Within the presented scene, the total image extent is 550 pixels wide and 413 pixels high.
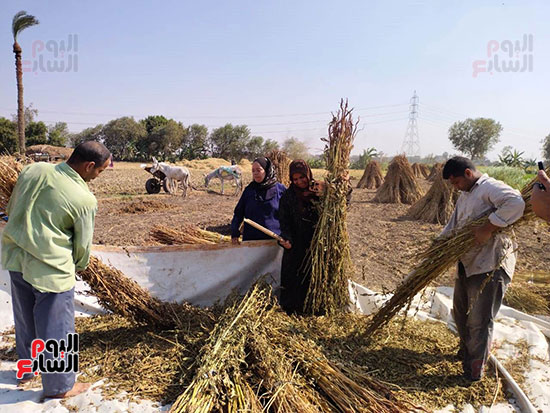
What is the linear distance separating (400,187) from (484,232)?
10986 millimetres

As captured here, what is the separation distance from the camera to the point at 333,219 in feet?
9.86

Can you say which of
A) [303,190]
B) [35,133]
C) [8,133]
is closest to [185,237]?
[303,190]

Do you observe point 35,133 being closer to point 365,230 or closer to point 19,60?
point 19,60

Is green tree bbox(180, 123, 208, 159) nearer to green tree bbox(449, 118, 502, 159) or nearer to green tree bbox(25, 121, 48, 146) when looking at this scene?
green tree bbox(25, 121, 48, 146)

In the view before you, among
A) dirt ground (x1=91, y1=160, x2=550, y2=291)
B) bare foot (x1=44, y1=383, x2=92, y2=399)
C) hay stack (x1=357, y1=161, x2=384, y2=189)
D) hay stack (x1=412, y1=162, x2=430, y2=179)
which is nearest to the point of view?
bare foot (x1=44, y1=383, x2=92, y2=399)

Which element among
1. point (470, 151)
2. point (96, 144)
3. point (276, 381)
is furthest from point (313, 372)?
point (470, 151)

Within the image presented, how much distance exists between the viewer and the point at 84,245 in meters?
2.13

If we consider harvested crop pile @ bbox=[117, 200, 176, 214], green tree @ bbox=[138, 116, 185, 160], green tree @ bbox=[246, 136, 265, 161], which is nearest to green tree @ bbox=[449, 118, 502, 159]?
green tree @ bbox=[246, 136, 265, 161]

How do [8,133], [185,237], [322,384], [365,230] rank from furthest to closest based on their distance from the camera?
1. [8,133]
2. [365,230]
3. [185,237]
4. [322,384]

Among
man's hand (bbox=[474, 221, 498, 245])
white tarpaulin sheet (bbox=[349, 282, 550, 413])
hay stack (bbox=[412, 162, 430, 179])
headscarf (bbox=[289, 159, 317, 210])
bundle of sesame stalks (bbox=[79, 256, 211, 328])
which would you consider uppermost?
hay stack (bbox=[412, 162, 430, 179])

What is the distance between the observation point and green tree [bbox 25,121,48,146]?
3256 centimetres

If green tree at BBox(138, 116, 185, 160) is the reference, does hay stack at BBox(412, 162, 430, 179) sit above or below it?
below

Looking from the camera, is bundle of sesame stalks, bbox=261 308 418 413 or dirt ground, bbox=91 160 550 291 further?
dirt ground, bbox=91 160 550 291

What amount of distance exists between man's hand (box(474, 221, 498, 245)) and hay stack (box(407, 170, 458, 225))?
6649mm
